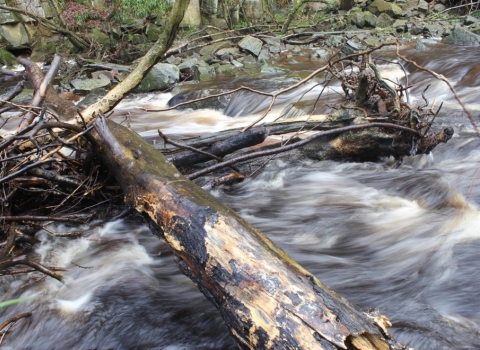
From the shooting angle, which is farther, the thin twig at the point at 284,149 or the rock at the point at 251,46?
the rock at the point at 251,46

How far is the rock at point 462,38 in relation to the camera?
10.8 metres

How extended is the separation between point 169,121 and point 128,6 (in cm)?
897

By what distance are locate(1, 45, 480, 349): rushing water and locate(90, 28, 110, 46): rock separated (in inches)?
409

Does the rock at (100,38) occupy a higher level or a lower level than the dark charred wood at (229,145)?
higher

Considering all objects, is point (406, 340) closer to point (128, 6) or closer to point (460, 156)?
point (460, 156)

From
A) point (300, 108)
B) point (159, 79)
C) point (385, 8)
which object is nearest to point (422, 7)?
point (385, 8)

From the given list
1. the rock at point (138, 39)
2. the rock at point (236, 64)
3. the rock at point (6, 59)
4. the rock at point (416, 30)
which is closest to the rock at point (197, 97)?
the rock at point (236, 64)

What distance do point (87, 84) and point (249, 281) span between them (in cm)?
907

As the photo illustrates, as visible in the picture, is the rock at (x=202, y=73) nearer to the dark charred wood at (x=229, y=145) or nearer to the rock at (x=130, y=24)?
the rock at (x=130, y=24)

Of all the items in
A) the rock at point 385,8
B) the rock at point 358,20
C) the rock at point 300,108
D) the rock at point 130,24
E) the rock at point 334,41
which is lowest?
the rock at point 300,108

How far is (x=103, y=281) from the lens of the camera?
111 inches

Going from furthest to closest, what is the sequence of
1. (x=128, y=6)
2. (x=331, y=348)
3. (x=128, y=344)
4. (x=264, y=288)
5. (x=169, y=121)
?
(x=128, y=6) < (x=169, y=121) < (x=128, y=344) < (x=264, y=288) < (x=331, y=348)

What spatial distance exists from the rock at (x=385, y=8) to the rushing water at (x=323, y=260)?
41.8 ft

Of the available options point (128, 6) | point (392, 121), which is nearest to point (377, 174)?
point (392, 121)
